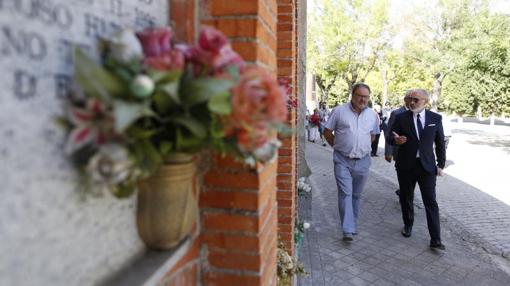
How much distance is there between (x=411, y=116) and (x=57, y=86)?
4.75 meters

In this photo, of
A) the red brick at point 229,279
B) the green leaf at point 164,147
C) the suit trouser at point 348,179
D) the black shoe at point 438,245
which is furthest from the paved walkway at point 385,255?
the green leaf at point 164,147

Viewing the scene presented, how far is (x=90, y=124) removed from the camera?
2.91ft

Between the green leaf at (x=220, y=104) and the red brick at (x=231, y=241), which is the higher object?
the green leaf at (x=220, y=104)

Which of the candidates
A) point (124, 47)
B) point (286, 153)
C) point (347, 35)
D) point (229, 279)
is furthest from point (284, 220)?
point (347, 35)

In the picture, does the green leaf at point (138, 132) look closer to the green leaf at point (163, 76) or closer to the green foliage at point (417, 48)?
the green leaf at point (163, 76)

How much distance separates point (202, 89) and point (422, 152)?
438 cm

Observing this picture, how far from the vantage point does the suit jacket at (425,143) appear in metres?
4.80

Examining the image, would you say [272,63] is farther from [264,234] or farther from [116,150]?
[116,150]

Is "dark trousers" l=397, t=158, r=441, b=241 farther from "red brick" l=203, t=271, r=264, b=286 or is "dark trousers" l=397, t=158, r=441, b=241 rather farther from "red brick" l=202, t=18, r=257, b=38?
"red brick" l=202, t=18, r=257, b=38

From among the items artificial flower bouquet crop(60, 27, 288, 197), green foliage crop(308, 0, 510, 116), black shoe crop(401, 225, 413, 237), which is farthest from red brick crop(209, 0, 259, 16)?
green foliage crop(308, 0, 510, 116)

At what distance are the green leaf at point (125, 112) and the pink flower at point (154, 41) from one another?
194mm

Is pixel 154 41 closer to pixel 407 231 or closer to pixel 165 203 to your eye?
pixel 165 203

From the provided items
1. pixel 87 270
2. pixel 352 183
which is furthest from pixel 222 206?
pixel 352 183

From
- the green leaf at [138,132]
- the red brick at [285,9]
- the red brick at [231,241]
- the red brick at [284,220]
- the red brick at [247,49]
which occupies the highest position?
the red brick at [285,9]
